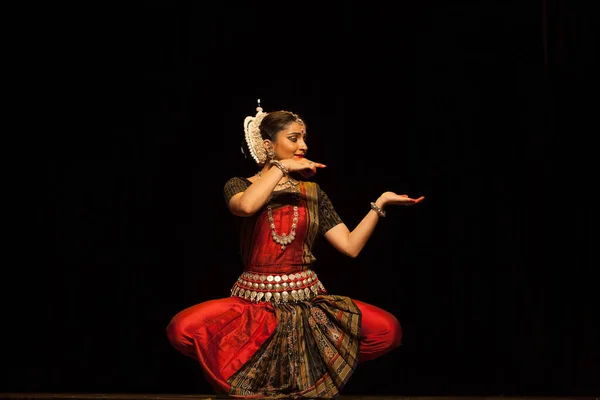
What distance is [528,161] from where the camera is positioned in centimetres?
303

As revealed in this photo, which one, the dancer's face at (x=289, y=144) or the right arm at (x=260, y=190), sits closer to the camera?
the right arm at (x=260, y=190)

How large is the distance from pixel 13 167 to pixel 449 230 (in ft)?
6.03

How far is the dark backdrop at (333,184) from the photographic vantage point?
9.97 feet

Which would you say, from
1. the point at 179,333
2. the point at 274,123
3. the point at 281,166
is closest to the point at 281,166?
the point at 281,166

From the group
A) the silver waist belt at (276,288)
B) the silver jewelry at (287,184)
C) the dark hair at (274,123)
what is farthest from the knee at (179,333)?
the dark hair at (274,123)

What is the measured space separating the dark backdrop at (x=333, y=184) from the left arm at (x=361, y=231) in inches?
21.0

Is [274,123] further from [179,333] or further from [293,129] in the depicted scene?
[179,333]

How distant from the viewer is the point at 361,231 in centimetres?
259

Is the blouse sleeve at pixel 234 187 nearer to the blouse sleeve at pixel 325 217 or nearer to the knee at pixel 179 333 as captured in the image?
the blouse sleeve at pixel 325 217

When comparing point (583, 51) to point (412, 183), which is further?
point (412, 183)

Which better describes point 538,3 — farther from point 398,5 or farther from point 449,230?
point 449,230

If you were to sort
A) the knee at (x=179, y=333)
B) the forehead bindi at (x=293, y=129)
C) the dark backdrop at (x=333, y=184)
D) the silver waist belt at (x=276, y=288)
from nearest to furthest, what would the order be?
the knee at (x=179, y=333) < the silver waist belt at (x=276, y=288) < the forehead bindi at (x=293, y=129) < the dark backdrop at (x=333, y=184)

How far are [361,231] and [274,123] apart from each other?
1.57ft

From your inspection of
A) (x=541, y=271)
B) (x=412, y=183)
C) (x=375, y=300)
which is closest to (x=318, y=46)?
(x=412, y=183)
